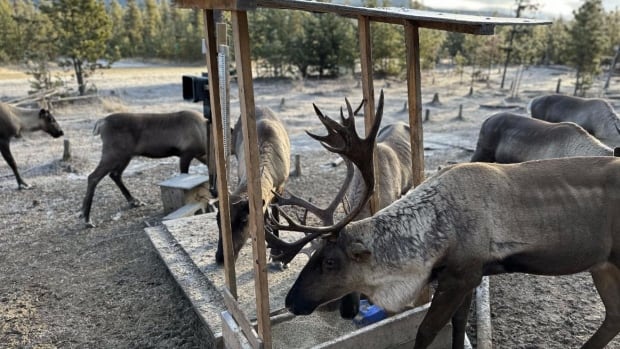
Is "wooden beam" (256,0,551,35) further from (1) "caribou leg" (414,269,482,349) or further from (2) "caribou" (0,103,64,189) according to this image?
(2) "caribou" (0,103,64,189)

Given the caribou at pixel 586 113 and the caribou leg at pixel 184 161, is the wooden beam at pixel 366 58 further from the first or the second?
the caribou at pixel 586 113

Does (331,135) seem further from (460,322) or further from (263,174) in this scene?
(263,174)

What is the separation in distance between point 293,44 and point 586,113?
20.0 meters

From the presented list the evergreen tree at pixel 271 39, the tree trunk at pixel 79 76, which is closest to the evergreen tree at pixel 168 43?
the evergreen tree at pixel 271 39

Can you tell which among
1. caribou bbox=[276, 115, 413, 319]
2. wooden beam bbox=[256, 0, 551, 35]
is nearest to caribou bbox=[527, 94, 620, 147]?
caribou bbox=[276, 115, 413, 319]

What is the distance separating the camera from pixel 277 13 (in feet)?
95.5

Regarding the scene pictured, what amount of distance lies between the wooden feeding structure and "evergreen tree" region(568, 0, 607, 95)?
1988 cm

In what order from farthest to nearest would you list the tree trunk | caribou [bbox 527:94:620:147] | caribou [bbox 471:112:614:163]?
the tree trunk, caribou [bbox 527:94:620:147], caribou [bbox 471:112:614:163]

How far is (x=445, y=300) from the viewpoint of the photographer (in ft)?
9.61

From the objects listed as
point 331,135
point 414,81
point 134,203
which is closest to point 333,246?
point 331,135

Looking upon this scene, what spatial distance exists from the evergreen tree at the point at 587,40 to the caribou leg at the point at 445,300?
2042 centimetres

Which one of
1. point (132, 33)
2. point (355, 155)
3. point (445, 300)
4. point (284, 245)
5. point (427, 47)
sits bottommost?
point (445, 300)

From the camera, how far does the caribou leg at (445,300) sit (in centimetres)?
287

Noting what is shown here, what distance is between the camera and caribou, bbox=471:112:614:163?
5.85m
